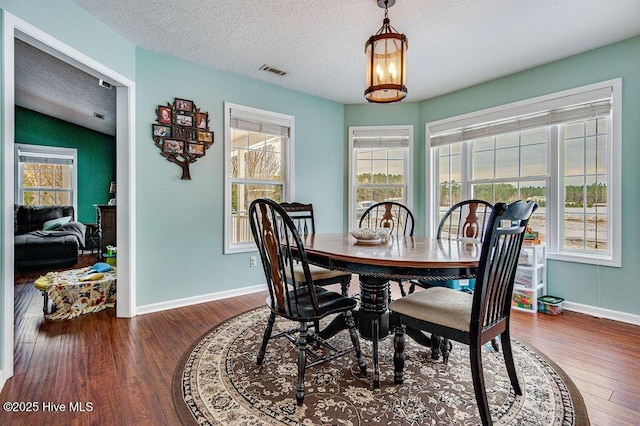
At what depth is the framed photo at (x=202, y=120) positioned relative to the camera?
10.9 ft

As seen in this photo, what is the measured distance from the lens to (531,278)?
3.14 meters

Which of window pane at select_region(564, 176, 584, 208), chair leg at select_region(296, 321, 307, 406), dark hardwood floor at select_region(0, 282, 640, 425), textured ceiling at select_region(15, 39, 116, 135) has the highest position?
textured ceiling at select_region(15, 39, 116, 135)

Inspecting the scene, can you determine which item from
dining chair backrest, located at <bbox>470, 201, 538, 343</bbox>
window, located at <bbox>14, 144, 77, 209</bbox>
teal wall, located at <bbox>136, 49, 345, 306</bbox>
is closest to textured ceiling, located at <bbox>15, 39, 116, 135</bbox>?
window, located at <bbox>14, 144, 77, 209</bbox>

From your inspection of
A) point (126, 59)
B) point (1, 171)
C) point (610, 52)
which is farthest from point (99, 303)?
point (610, 52)

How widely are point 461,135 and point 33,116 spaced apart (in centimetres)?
793

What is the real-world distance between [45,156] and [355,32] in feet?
23.0

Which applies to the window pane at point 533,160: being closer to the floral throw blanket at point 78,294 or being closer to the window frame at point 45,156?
the floral throw blanket at point 78,294

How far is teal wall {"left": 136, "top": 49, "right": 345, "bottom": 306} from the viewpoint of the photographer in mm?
3008

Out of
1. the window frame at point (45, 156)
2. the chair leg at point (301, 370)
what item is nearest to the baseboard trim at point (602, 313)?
the chair leg at point (301, 370)

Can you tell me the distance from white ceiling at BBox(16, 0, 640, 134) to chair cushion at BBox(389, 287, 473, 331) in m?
2.07

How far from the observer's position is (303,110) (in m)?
4.20

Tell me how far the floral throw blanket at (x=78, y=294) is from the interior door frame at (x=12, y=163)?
34 centimetres

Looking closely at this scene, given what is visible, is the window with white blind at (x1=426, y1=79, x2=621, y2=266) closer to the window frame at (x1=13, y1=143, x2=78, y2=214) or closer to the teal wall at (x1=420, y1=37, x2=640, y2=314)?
the teal wall at (x1=420, y1=37, x2=640, y2=314)

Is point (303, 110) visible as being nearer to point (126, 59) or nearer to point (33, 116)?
point (126, 59)
